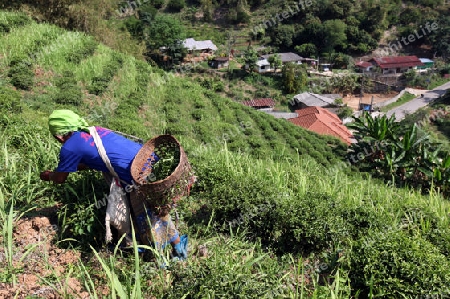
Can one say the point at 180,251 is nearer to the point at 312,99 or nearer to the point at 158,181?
the point at 158,181

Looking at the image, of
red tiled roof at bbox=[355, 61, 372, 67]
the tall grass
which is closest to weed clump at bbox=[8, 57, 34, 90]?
the tall grass

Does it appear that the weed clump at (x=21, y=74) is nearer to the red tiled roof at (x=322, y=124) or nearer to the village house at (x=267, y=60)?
the red tiled roof at (x=322, y=124)

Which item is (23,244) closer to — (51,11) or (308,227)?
(308,227)

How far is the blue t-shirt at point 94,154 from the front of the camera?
2.63 m

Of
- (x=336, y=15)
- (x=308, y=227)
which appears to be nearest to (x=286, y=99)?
(x=336, y=15)

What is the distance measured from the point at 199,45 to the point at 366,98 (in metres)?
20.5

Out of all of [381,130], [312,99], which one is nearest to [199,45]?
[312,99]

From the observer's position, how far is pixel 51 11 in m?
13.3

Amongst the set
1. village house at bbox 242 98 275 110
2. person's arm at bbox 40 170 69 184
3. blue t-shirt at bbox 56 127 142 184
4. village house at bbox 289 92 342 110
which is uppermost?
blue t-shirt at bbox 56 127 142 184

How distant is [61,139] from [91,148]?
1.05 feet

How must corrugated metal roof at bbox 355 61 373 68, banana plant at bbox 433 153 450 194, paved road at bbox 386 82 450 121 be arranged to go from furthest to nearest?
corrugated metal roof at bbox 355 61 373 68, paved road at bbox 386 82 450 121, banana plant at bbox 433 153 450 194

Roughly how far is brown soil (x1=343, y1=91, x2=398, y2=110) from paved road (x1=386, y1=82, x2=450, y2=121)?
236 cm

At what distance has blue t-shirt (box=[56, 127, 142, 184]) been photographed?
2627 mm

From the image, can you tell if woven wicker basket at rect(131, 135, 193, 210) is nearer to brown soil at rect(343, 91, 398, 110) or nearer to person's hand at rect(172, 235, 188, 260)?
person's hand at rect(172, 235, 188, 260)
